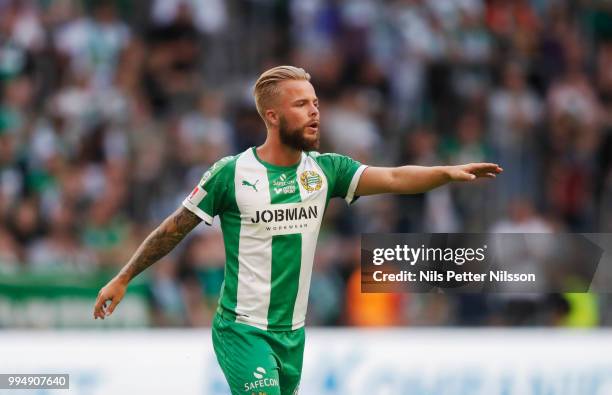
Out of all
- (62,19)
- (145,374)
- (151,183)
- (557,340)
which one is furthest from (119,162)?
(557,340)

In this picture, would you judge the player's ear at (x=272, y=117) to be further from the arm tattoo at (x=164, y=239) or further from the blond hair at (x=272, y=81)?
the arm tattoo at (x=164, y=239)

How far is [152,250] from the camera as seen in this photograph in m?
6.18

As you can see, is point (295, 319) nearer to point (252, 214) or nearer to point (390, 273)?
point (252, 214)

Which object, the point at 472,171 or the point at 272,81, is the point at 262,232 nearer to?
the point at 272,81

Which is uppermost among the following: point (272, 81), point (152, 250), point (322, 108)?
point (272, 81)

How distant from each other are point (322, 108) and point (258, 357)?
23.9 ft

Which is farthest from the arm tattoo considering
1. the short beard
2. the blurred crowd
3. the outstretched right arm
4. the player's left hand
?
the blurred crowd

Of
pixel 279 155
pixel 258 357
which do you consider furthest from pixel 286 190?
pixel 258 357

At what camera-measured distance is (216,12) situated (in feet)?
44.7

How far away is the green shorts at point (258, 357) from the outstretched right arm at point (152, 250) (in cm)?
46

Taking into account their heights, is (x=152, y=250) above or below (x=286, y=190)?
below

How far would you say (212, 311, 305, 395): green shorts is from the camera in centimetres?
592

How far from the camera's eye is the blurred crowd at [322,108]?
1166 cm

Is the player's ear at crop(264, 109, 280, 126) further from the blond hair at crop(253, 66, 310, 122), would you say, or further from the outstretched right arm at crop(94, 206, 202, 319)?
the outstretched right arm at crop(94, 206, 202, 319)
